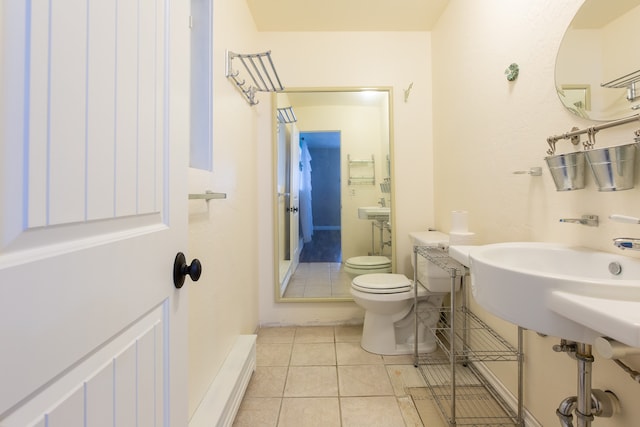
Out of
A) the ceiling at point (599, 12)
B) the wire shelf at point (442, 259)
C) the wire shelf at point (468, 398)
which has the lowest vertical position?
the wire shelf at point (468, 398)

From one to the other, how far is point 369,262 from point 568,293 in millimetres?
1754

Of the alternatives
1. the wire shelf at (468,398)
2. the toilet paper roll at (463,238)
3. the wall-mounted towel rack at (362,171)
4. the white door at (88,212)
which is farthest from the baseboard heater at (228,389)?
the wall-mounted towel rack at (362,171)

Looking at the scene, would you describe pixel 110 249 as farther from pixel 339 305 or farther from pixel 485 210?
pixel 339 305

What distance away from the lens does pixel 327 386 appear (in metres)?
1.64

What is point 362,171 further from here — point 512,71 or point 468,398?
point 468,398

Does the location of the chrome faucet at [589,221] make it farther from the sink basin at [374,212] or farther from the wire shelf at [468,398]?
the sink basin at [374,212]

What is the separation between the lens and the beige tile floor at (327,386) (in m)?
1.41

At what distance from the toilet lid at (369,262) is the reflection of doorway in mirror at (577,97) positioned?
1.55m

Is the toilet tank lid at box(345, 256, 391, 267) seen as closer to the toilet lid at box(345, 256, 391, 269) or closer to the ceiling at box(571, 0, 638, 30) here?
the toilet lid at box(345, 256, 391, 269)

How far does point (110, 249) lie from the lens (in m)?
0.48

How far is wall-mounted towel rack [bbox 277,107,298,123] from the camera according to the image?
2432 mm

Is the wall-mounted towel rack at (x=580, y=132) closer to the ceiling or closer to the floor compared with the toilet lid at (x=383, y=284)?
closer to the ceiling

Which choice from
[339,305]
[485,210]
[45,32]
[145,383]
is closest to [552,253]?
[485,210]

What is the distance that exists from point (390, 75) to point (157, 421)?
245cm
